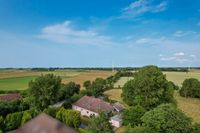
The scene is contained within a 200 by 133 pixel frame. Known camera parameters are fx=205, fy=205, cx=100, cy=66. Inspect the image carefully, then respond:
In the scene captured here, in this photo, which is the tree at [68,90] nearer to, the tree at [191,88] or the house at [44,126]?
the house at [44,126]

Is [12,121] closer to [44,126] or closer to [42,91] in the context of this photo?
[42,91]

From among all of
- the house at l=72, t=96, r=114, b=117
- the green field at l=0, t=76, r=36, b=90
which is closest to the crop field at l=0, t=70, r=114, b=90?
the green field at l=0, t=76, r=36, b=90

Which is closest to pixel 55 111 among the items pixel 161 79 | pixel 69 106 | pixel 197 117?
pixel 69 106

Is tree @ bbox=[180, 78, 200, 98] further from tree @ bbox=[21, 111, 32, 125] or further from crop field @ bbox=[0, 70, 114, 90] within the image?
tree @ bbox=[21, 111, 32, 125]

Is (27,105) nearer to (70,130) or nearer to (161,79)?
(70,130)

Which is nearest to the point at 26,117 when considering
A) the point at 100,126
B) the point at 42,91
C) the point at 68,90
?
the point at 42,91
